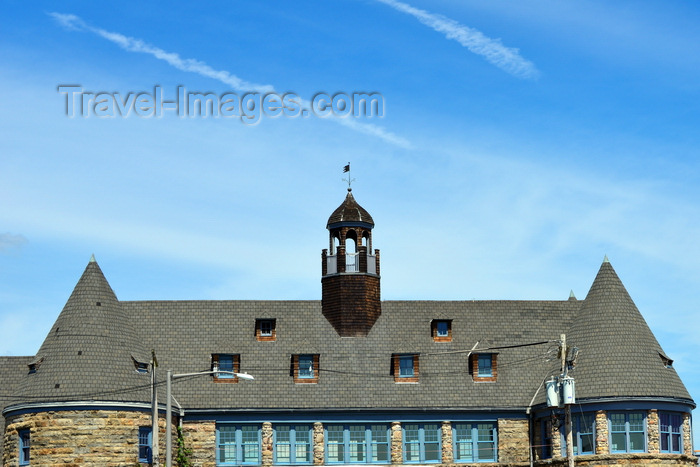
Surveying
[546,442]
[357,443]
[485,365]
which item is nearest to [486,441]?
[546,442]

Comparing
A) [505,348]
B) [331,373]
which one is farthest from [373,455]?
[505,348]

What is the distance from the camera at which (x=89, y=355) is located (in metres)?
54.8

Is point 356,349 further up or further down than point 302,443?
further up

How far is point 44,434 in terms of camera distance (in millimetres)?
52719

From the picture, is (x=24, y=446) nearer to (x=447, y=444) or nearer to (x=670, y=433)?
(x=447, y=444)

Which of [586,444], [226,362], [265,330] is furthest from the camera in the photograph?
[265,330]

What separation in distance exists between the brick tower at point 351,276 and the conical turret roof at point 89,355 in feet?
31.9

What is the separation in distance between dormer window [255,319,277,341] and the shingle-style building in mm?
60

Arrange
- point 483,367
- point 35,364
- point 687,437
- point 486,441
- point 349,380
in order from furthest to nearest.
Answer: point 483,367 → point 349,380 → point 486,441 → point 687,437 → point 35,364

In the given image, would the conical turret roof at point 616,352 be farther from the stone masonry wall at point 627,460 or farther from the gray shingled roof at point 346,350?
the stone masonry wall at point 627,460

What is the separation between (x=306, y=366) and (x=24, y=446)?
13.4 metres

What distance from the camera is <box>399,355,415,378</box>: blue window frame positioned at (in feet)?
193

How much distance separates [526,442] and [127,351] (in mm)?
18831

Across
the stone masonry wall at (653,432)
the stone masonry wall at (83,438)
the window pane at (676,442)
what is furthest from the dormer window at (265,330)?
the window pane at (676,442)
